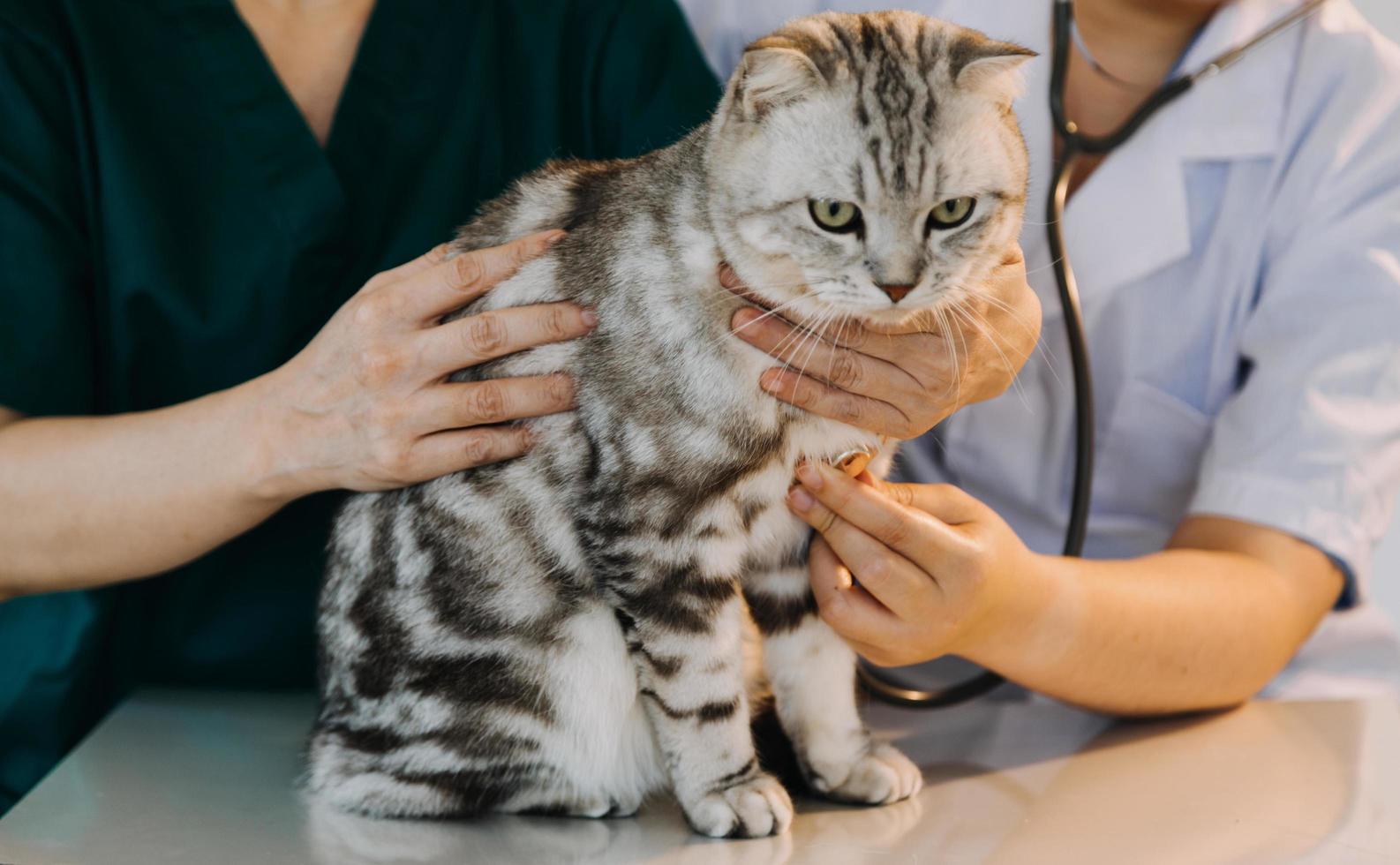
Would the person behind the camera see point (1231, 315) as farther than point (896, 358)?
Yes

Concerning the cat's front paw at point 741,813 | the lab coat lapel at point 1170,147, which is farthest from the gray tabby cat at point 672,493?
the lab coat lapel at point 1170,147

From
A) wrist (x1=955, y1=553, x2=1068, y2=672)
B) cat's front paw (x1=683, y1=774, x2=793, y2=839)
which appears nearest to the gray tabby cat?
cat's front paw (x1=683, y1=774, x2=793, y2=839)

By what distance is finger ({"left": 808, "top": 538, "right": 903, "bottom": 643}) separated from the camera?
91 cm

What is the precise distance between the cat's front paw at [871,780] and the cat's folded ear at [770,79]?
50cm

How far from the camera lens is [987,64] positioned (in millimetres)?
787

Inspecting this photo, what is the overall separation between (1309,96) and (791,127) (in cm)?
68

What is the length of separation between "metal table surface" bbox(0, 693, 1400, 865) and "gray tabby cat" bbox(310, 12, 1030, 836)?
3 centimetres

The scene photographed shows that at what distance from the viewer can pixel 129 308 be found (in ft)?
3.25

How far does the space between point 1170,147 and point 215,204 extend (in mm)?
914

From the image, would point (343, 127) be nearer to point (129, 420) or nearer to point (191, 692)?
point (129, 420)

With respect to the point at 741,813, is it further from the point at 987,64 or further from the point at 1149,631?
the point at 987,64

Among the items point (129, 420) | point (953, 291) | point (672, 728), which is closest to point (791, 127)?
point (953, 291)

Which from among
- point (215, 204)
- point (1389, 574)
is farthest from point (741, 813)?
point (1389, 574)

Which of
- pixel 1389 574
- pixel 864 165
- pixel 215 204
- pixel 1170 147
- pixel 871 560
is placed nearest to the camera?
pixel 864 165
